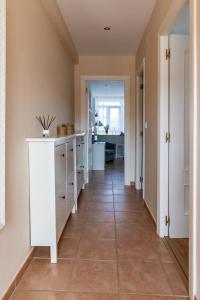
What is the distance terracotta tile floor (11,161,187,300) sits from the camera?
5.89ft

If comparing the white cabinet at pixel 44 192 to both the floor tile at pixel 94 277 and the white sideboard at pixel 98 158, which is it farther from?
the white sideboard at pixel 98 158

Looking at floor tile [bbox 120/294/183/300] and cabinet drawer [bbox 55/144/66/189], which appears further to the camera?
cabinet drawer [bbox 55/144/66/189]

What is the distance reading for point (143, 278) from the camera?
1.96 m

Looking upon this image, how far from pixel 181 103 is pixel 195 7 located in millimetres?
1056

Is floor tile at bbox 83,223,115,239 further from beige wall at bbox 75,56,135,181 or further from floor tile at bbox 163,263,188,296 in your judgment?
beige wall at bbox 75,56,135,181

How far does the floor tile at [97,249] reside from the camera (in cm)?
230

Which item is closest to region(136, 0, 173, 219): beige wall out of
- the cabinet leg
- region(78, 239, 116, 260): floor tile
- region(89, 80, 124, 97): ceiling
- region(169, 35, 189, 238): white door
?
region(169, 35, 189, 238): white door

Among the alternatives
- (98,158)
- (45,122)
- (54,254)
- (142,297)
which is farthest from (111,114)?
(142,297)

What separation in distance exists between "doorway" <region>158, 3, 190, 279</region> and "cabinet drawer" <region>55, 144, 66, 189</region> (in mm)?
936

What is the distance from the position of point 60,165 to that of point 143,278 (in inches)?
45.1

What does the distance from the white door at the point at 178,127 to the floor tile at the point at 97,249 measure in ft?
2.18

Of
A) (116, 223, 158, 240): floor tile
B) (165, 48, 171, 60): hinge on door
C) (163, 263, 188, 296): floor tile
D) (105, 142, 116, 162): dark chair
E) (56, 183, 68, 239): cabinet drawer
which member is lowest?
(163, 263, 188, 296): floor tile

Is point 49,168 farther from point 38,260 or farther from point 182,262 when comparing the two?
point 182,262

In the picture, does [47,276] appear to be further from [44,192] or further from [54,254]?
[44,192]
